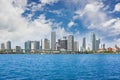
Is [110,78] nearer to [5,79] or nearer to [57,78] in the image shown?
[57,78]

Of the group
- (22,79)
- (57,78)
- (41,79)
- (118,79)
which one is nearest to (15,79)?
(22,79)

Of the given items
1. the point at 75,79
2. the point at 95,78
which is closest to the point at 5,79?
the point at 75,79

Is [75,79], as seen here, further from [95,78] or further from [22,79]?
[22,79]

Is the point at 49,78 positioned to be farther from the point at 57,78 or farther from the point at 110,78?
the point at 110,78

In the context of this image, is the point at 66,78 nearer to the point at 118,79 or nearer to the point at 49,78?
the point at 49,78

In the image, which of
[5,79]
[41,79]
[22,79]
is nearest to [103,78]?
[41,79]

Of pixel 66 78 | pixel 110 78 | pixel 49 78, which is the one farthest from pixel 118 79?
pixel 49 78
